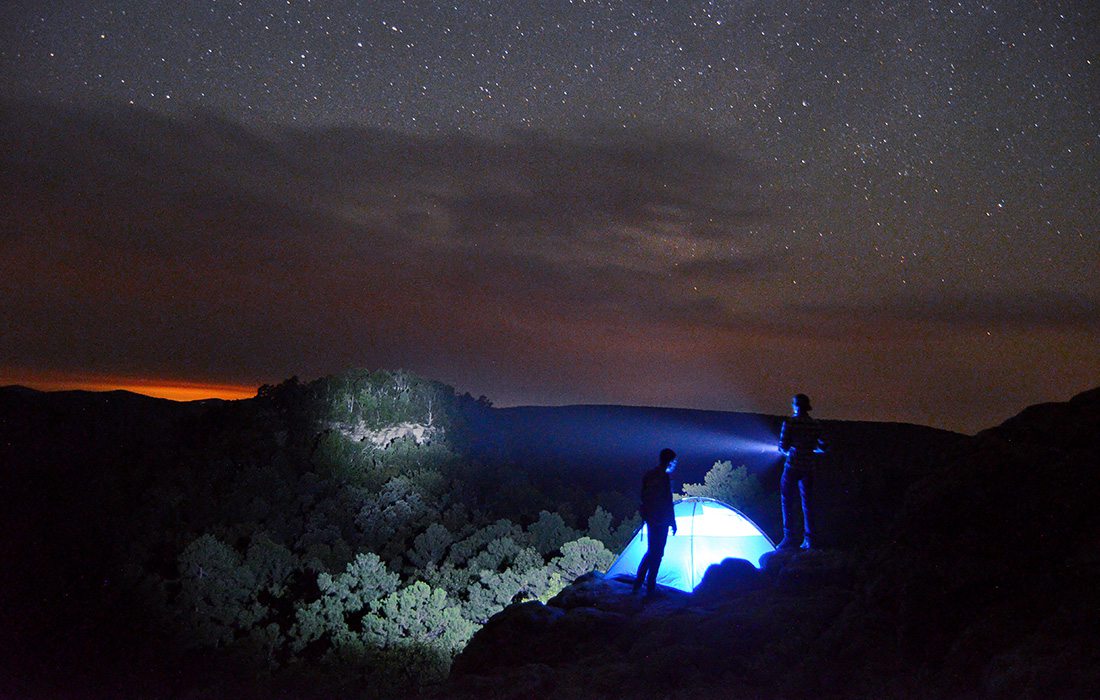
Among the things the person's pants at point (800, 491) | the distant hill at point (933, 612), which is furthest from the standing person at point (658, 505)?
the person's pants at point (800, 491)

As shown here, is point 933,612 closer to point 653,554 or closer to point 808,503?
point 808,503

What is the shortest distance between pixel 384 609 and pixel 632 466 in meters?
75.3

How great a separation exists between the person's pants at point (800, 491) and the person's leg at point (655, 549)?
1.63 m

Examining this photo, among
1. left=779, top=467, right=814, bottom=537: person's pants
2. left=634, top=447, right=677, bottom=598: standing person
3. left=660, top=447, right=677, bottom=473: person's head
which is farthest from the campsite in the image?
left=660, top=447, right=677, bottom=473: person's head

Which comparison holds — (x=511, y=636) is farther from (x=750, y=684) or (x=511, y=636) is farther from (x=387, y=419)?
(x=387, y=419)

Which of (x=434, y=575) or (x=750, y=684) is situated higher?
(x=750, y=684)

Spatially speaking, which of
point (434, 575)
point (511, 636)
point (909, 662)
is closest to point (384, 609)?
point (434, 575)

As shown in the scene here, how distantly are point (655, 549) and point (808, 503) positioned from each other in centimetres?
214

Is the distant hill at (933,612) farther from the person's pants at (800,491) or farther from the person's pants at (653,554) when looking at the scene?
the person's pants at (653,554)

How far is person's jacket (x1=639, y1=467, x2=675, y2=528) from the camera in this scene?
35.9 ft

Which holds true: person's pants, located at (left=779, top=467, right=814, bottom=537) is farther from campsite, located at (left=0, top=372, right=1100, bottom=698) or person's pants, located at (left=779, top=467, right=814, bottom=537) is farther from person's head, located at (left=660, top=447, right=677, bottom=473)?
person's head, located at (left=660, top=447, right=677, bottom=473)

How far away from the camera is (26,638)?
117 feet

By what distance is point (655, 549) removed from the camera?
36.5 feet

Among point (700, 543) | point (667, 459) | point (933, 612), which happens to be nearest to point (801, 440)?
point (667, 459)
